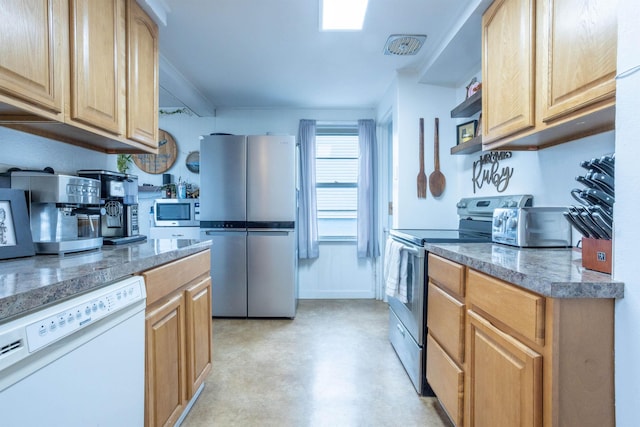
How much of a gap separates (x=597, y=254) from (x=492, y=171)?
143cm

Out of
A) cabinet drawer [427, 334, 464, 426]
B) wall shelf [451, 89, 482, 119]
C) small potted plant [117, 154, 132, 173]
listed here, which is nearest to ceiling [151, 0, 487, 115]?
wall shelf [451, 89, 482, 119]

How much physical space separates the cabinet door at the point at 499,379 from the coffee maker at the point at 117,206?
1.76 metres

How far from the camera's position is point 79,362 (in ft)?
2.84

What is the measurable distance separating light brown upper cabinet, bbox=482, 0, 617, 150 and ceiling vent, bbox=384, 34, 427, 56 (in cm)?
57

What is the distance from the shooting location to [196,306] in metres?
1.69

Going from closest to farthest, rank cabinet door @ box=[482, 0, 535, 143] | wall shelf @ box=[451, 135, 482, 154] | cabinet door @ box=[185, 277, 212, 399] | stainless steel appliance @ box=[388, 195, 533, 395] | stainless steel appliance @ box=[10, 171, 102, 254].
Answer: stainless steel appliance @ box=[10, 171, 102, 254] → cabinet door @ box=[482, 0, 535, 143] → cabinet door @ box=[185, 277, 212, 399] → stainless steel appliance @ box=[388, 195, 533, 395] → wall shelf @ box=[451, 135, 482, 154]

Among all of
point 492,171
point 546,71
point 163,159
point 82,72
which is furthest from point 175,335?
point 163,159

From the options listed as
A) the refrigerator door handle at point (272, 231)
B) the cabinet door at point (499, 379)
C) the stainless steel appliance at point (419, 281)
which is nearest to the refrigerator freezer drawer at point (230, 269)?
the refrigerator door handle at point (272, 231)

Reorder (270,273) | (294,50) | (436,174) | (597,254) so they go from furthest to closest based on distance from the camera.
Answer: (270,273) < (436,174) < (294,50) < (597,254)

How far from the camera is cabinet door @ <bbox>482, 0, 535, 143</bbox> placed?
4.59ft

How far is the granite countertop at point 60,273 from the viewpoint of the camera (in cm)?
72

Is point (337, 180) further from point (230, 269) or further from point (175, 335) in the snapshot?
point (175, 335)

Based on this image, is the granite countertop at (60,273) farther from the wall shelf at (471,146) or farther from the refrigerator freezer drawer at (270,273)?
the wall shelf at (471,146)

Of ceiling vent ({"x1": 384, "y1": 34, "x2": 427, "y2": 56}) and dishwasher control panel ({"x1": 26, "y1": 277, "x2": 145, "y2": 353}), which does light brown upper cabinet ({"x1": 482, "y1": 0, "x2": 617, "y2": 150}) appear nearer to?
ceiling vent ({"x1": 384, "y1": 34, "x2": 427, "y2": 56})
